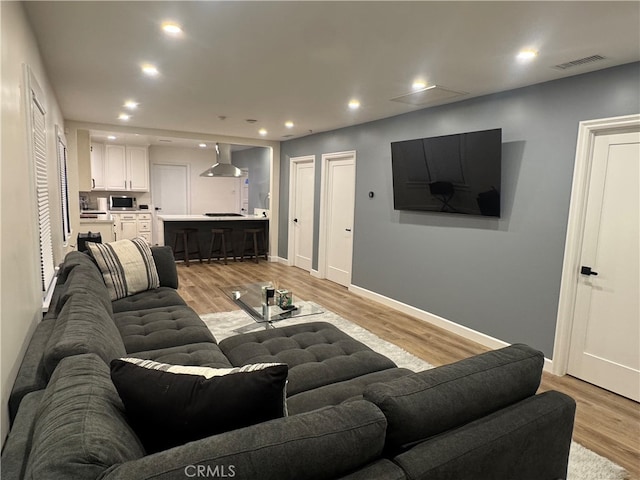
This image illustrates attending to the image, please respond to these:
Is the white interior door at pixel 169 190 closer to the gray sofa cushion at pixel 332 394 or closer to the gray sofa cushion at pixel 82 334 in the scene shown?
the gray sofa cushion at pixel 82 334

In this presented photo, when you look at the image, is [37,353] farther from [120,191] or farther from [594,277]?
[120,191]

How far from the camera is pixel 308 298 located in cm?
529

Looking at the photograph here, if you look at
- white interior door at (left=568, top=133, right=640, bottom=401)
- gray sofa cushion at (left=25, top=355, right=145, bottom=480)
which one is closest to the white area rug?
white interior door at (left=568, top=133, right=640, bottom=401)

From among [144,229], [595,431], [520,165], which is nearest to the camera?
[595,431]

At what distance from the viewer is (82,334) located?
153 centimetres

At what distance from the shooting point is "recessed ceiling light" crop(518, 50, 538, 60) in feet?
8.32

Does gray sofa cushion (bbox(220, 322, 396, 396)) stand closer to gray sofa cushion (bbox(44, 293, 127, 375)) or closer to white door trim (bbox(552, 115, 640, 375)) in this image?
gray sofa cushion (bbox(44, 293, 127, 375))

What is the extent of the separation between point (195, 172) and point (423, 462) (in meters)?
10.1

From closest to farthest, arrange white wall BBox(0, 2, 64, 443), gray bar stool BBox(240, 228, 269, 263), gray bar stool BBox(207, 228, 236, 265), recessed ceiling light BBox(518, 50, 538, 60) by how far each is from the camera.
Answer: white wall BBox(0, 2, 64, 443) → recessed ceiling light BBox(518, 50, 538, 60) → gray bar stool BBox(207, 228, 236, 265) → gray bar stool BBox(240, 228, 269, 263)

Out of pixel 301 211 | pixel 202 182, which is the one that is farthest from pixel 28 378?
pixel 202 182

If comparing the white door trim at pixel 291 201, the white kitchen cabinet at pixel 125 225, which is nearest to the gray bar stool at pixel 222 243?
the white door trim at pixel 291 201

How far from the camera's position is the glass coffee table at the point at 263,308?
3094 millimetres

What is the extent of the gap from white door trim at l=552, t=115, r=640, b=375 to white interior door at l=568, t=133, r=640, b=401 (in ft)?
0.13

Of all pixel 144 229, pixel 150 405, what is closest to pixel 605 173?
pixel 150 405
